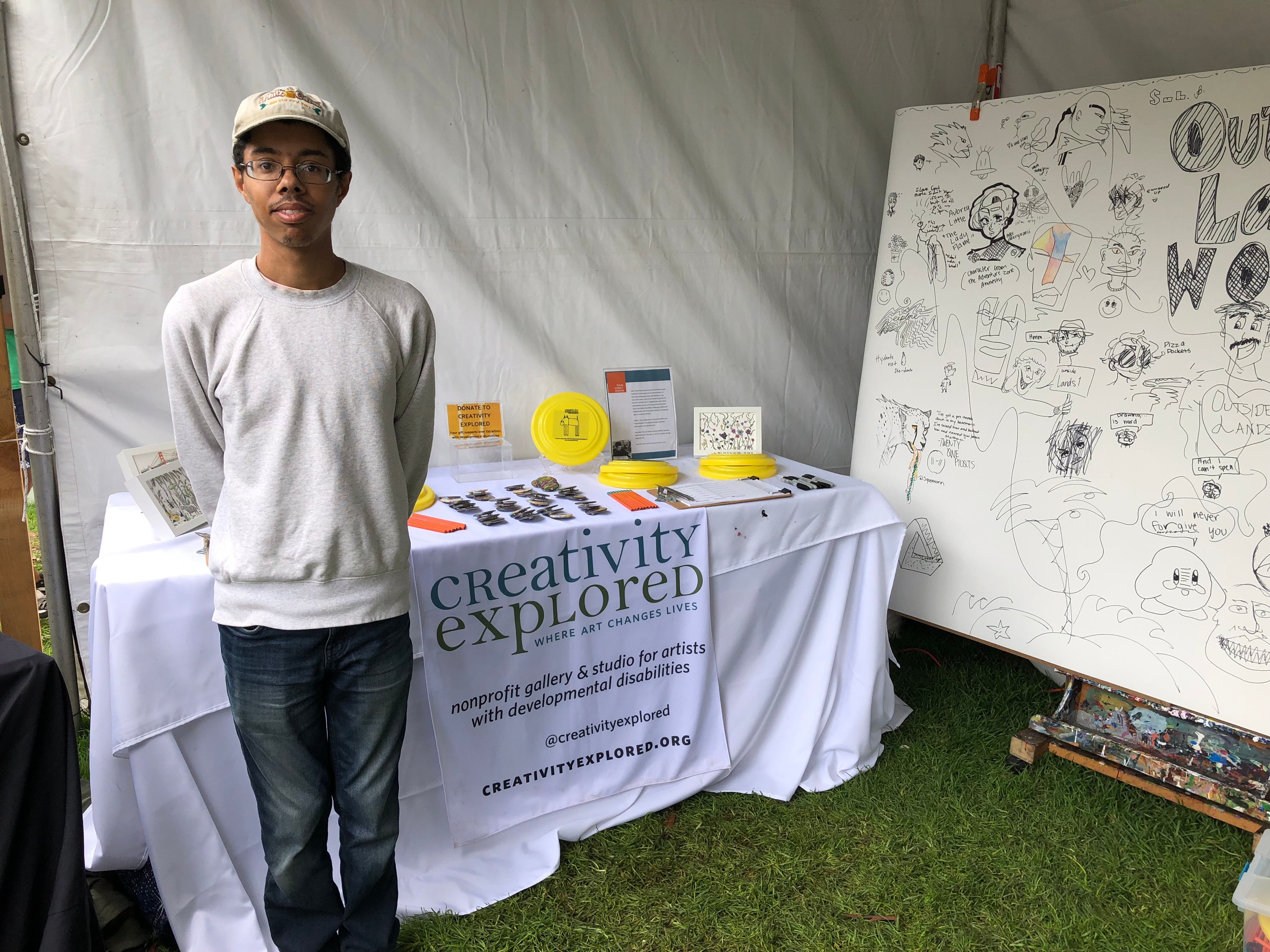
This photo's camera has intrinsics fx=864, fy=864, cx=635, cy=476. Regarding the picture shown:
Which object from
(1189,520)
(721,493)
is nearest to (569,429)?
(721,493)

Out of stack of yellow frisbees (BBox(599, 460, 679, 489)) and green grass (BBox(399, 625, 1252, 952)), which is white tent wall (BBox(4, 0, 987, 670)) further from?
green grass (BBox(399, 625, 1252, 952))

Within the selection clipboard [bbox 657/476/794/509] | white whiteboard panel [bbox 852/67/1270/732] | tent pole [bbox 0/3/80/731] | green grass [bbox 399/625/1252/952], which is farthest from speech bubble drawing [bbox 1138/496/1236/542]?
tent pole [bbox 0/3/80/731]

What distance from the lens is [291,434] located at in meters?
1.23

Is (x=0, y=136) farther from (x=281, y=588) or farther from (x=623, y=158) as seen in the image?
(x=623, y=158)

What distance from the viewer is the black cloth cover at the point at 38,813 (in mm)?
1168

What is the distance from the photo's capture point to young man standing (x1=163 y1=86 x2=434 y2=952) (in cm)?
121

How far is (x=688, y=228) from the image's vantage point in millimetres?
2646

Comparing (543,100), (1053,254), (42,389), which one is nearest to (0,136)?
(42,389)

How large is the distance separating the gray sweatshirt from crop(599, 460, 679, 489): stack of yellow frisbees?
0.95 m

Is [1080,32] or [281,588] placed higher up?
[1080,32]

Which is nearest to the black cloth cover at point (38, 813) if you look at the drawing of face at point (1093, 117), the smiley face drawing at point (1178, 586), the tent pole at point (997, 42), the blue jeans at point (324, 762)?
the blue jeans at point (324, 762)

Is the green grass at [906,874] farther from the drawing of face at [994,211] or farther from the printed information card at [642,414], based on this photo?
the drawing of face at [994,211]

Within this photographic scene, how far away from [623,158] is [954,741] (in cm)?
194

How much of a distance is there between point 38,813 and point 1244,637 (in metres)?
2.36
